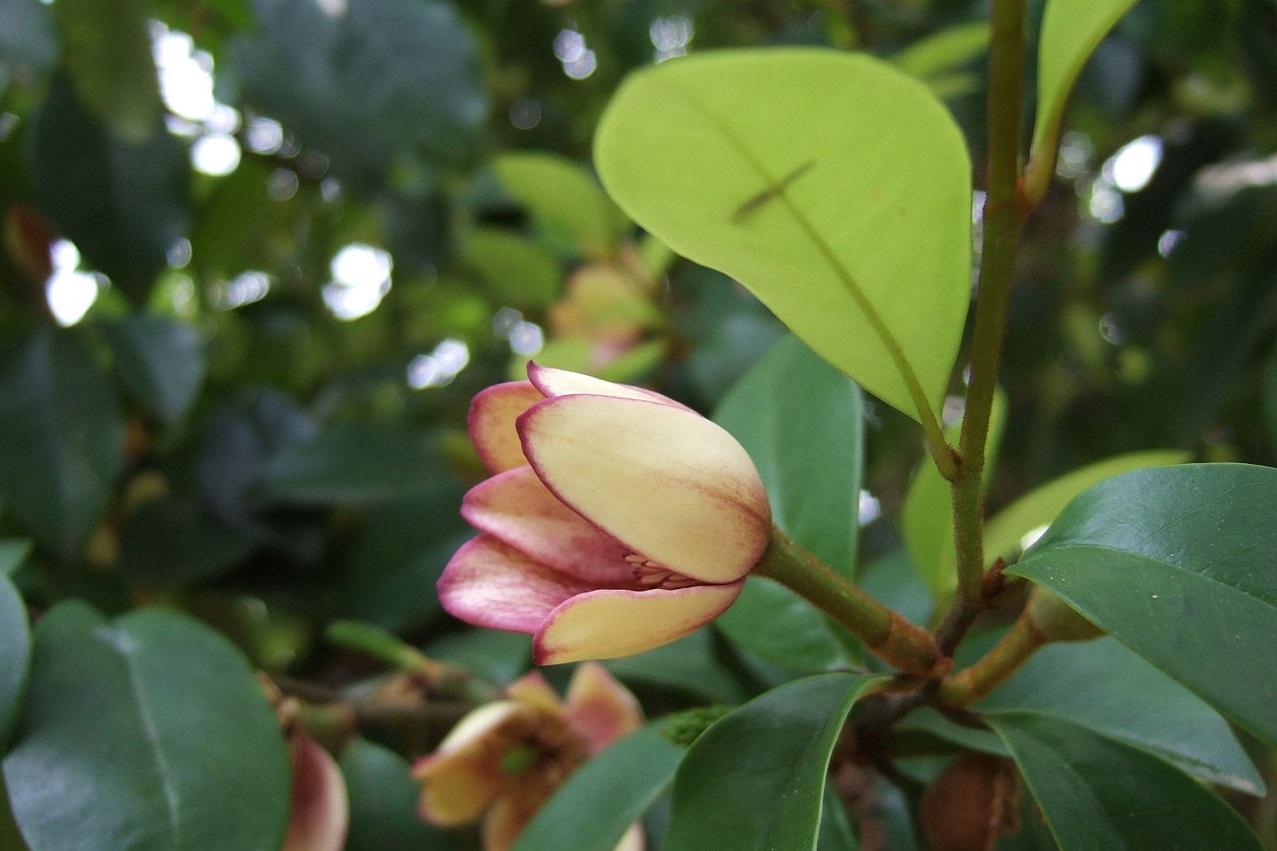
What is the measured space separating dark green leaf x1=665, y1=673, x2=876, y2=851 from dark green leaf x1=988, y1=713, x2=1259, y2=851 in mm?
67

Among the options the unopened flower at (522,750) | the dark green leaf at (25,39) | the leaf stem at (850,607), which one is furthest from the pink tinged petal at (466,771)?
the dark green leaf at (25,39)

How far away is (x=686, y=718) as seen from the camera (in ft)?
1.28

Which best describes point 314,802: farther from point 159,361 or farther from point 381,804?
point 159,361

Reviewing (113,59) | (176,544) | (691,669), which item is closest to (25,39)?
(113,59)

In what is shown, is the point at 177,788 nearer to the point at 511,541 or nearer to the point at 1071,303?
the point at 511,541

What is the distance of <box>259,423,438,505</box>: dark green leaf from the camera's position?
2.78 feet

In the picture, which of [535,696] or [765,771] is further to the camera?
[535,696]

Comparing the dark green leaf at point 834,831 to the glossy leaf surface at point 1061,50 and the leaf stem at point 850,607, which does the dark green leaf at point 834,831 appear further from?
the glossy leaf surface at point 1061,50

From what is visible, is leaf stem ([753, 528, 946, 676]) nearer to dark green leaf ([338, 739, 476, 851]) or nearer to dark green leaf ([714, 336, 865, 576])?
dark green leaf ([714, 336, 865, 576])

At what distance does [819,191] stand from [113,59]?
693 mm

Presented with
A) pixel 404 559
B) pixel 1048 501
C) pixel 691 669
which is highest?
pixel 1048 501

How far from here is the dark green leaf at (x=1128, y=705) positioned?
0.36 meters

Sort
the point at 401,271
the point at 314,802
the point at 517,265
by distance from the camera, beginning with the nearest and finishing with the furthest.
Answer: the point at 314,802, the point at 517,265, the point at 401,271

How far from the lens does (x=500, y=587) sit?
0.32 metres
